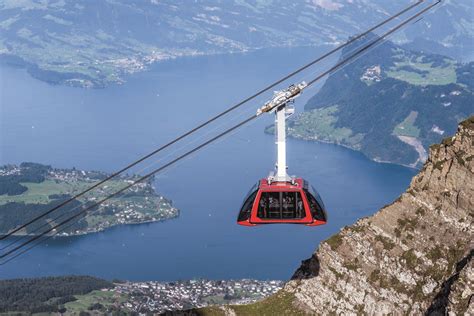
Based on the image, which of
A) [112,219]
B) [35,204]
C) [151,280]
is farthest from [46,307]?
[35,204]

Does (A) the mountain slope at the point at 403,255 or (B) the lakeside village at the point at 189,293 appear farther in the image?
(B) the lakeside village at the point at 189,293

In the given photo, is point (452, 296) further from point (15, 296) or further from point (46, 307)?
point (15, 296)

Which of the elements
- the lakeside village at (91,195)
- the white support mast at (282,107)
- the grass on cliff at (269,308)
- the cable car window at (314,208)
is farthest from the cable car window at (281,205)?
the lakeside village at (91,195)

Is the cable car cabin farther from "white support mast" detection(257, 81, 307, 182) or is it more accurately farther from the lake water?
the lake water

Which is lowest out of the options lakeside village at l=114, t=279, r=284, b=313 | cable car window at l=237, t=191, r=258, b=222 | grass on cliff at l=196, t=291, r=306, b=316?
lakeside village at l=114, t=279, r=284, b=313

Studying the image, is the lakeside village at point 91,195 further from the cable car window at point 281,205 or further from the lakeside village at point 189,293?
the cable car window at point 281,205

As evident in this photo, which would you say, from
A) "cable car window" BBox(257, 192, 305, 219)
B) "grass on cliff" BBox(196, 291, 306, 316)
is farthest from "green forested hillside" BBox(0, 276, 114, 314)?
"cable car window" BBox(257, 192, 305, 219)
